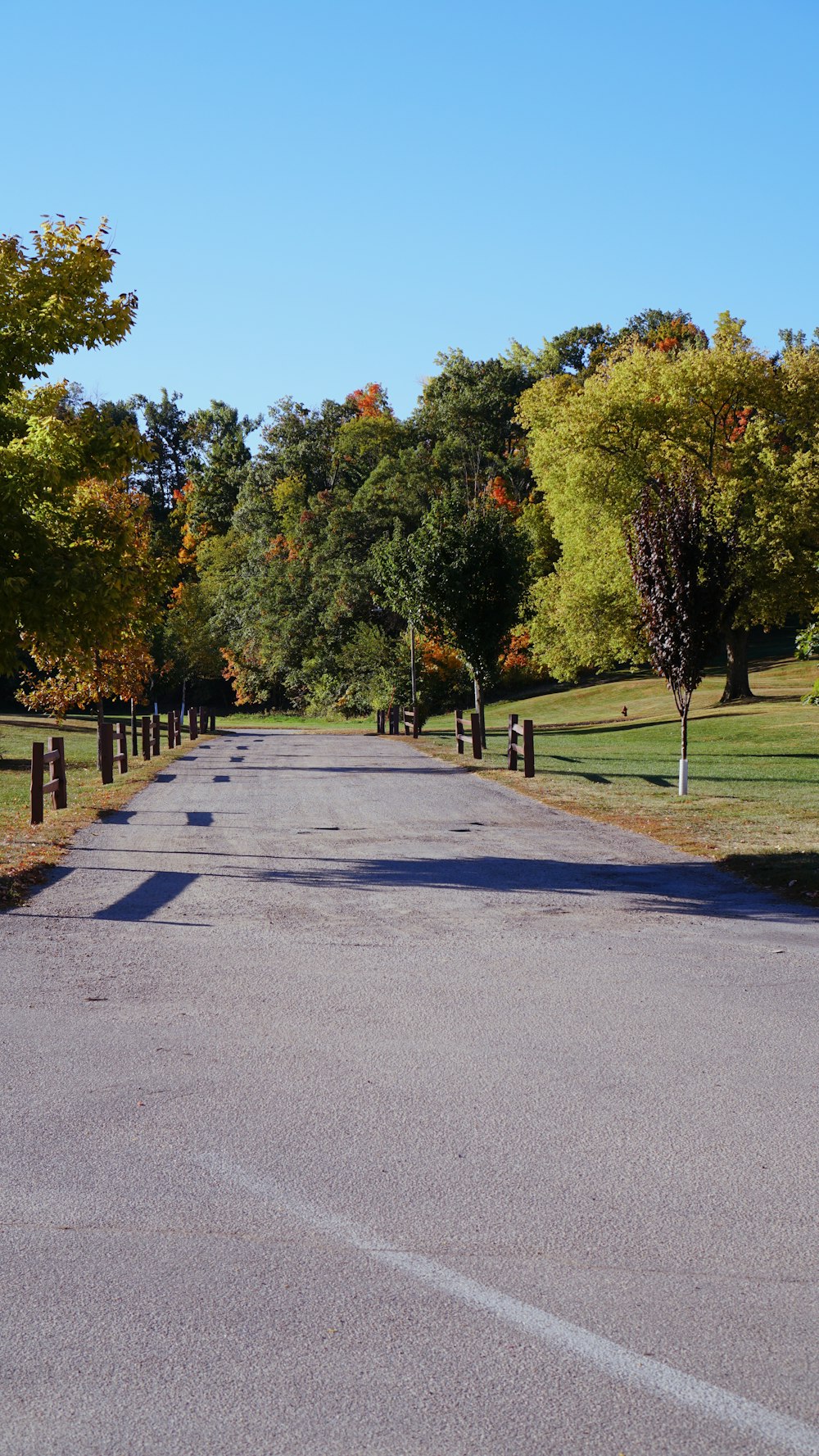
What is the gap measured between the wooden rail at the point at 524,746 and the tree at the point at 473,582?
9908mm

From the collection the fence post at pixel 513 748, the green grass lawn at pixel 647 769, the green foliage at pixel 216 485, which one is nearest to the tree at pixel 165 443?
Result: the green foliage at pixel 216 485

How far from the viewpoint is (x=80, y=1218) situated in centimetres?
456

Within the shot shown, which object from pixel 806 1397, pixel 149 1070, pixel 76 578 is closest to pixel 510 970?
pixel 149 1070

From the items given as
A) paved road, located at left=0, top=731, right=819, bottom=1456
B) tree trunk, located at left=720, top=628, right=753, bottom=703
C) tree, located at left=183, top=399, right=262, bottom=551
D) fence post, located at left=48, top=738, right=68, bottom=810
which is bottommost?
paved road, located at left=0, top=731, right=819, bottom=1456

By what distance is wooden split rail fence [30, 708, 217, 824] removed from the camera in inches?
696

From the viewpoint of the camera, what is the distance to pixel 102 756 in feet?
82.1

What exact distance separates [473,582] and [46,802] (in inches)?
770

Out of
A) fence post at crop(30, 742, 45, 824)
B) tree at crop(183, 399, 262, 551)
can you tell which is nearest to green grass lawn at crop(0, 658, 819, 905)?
fence post at crop(30, 742, 45, 824)

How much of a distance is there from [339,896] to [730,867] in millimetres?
4382

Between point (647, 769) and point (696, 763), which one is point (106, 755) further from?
point (696, 763)

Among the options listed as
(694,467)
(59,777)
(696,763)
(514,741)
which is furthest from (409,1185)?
(694,467)

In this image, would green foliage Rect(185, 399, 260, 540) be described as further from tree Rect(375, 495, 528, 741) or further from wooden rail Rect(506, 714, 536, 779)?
wooden rail Rect(506, 714, 536, 779)

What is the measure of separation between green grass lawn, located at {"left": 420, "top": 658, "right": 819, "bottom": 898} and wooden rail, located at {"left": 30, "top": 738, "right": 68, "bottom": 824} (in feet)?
25.3

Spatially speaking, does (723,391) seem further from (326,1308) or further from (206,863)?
(326,1308)
